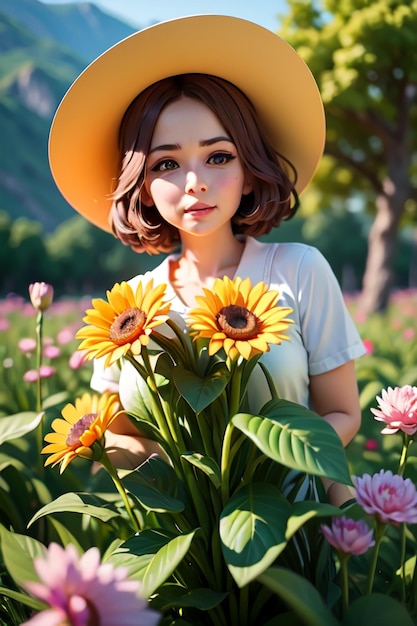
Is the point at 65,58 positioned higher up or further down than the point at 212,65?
higher up

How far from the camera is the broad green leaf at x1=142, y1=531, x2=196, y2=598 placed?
0.74 metres

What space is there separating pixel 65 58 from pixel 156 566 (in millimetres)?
9642

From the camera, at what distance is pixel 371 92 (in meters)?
6.89

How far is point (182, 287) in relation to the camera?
4.22 ft

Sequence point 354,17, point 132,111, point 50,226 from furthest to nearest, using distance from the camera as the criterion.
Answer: point 50,226
point 354,17
point 132,111

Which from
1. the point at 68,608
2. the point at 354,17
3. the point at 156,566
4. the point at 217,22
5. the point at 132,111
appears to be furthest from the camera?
the point at 354,17

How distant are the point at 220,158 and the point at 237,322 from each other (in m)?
0.46

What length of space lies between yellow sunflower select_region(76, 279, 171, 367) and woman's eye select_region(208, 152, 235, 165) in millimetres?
383

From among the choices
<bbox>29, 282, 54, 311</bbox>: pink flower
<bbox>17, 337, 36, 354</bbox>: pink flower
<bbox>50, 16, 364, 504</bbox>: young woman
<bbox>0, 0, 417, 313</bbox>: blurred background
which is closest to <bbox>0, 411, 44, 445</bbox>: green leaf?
<bbox>50, 16, 364, 504</bbox>: young woman

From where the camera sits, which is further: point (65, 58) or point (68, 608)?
point (65, 58)

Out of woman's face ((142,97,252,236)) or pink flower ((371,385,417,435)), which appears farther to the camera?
woman's face ((142,97,252,236))

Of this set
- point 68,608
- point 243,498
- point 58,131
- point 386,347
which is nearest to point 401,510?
point 243,498

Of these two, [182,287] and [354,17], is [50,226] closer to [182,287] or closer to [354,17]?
[354,17]

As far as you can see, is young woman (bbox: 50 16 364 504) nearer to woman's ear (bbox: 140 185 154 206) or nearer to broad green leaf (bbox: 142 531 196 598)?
woman's ear (bbox: 140 185 154 206)
